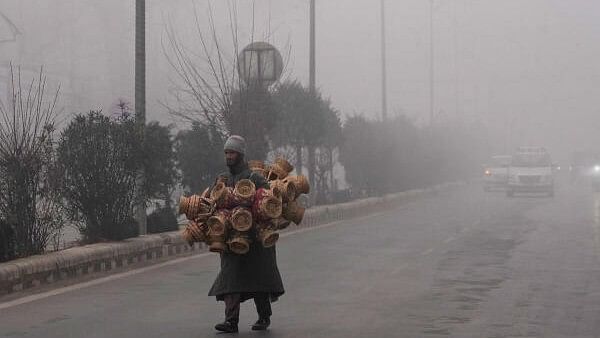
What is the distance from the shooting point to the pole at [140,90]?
1812 centimetres

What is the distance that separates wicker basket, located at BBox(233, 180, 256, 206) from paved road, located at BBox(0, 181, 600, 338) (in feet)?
4.10

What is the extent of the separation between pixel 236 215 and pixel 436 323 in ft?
7.69

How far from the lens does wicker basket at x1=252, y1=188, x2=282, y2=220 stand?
9.55m

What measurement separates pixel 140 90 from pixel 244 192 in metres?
9.75

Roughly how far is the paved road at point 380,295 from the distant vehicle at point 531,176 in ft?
79.5

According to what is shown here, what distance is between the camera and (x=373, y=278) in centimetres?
1491

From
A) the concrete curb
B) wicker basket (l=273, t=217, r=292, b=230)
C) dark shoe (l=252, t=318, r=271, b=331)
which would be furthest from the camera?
the concrete curb

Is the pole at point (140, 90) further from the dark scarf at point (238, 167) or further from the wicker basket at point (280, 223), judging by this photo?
the wicker basket at point (280, 223)

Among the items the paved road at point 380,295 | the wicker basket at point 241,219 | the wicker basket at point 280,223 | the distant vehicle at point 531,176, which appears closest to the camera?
the wicker basket at point 241,219

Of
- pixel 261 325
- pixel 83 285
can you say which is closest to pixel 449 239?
pixel 83 285

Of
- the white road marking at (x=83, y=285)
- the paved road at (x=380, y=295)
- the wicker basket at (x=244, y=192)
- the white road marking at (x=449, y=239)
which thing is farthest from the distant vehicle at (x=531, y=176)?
the wicker basket at (x=244, y=192)

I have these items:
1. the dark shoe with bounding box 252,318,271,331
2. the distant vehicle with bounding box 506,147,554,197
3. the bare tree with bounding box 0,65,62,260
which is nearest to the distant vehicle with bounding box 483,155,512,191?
the distant vehicle with bounding box 506,147,554,197

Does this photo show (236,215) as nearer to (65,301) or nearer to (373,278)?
(65,301)

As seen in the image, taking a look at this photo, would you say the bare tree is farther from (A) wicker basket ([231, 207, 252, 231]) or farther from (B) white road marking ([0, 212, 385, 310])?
(A) wicker basket ([231, 207, 252, 231])
